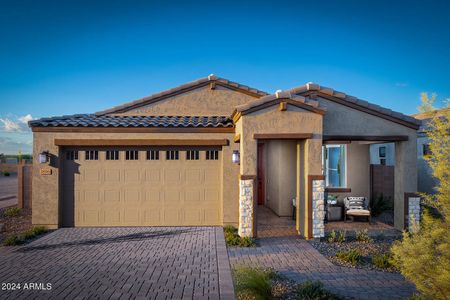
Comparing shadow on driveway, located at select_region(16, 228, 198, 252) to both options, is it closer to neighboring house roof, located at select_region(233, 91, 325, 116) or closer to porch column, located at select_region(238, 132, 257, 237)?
porch column, located at select_region(238, 132, 257, 237)

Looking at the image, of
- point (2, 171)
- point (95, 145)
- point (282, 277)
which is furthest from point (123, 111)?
point (2, 171)

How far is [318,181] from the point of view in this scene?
8883mm

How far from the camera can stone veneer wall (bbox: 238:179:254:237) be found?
8891 mm

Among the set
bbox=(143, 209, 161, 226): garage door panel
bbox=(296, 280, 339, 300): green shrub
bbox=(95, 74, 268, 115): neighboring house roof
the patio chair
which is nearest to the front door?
bbox=(95, 74, 268, 115): neighboring house roof

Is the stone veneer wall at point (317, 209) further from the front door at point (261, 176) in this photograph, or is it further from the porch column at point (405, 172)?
the front door at point (261, 176)

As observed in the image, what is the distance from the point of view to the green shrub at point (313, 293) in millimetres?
5148

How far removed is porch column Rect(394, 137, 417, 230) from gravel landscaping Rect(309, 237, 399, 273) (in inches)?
48.7

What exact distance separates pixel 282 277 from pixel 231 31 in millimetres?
13759

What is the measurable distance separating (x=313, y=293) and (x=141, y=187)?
717 centimetres

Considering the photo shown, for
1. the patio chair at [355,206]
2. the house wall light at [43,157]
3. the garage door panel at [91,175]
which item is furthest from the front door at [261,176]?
the house wall light at [43,157]

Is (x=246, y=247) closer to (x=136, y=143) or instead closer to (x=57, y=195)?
(x=136, y=143)

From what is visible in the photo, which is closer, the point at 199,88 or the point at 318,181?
the point at 318,181

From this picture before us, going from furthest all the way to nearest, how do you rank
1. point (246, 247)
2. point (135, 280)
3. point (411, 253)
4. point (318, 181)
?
point (318, 181) → point (246, 247) → point (135, 280) → point (411, 253)

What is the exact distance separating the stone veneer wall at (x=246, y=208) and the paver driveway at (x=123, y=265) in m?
0.83
